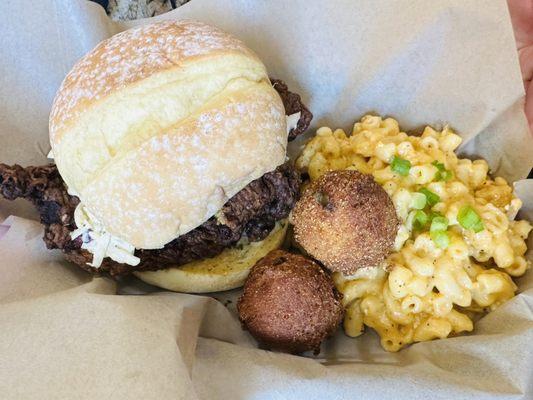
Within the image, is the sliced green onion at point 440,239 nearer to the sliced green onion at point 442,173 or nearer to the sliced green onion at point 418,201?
the sliced green onion at point 418,201

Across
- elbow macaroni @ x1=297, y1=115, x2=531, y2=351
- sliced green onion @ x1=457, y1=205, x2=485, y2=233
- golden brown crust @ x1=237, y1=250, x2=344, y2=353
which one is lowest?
golden brown crust @ x1=237, y1=250, x2=344, y2=353

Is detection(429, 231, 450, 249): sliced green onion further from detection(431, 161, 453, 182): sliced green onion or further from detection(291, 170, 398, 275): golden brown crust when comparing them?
detection(431, 161, 453, 182): sliced green onion

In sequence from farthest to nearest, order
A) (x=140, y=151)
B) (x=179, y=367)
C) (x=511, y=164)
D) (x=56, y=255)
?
(x=511, y=164) < (x=56, y=255) < (x=140, y=151) < (x=179, y=367)

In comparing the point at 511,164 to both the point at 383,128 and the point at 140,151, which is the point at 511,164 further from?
the point at 140,151

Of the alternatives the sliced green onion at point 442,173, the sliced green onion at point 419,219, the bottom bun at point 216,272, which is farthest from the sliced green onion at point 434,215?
the bottom bun at point 216,272

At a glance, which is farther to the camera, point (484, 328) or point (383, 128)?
point (383, 128)

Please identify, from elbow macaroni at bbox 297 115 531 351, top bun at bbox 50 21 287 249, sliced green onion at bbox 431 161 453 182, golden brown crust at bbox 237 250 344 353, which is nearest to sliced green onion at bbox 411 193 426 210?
elbow macaroni at bbox 297 115 531 351

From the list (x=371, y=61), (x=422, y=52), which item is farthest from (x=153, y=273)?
(x=422, y=52)

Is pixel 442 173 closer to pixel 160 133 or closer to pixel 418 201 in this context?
pixel 418 201
